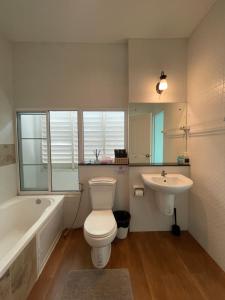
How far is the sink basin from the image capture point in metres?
1.92

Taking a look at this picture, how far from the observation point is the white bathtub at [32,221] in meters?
1.81

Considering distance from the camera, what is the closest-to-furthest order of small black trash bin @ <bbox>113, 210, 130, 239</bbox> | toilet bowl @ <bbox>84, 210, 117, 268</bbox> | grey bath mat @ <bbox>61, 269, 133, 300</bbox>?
grey bath mat @ <bbox>61, 269, 133, 300</bbox> → toilet bowl @ <bbox>84, 210, 117, 268</bbox> → small black trash bin @ <bbox>113, 210, 130, 239</bbox>

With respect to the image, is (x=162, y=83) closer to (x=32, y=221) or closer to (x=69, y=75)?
(x=69, y=75)

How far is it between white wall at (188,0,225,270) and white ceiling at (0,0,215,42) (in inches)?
11.0

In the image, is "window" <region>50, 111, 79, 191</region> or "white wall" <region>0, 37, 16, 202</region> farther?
"window" <region>50, 111, 79, 191</region>

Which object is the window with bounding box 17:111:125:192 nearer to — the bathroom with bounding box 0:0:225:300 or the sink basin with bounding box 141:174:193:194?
the bathroom with bounding box 0:0:225:300

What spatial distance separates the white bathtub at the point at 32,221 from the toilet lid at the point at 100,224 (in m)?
0.46

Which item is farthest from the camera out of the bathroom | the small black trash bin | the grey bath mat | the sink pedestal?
the small black trash bin

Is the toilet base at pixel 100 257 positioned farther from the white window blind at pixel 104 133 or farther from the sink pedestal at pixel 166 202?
the white window blind at pixel 104 133

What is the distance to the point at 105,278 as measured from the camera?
169 centimetres

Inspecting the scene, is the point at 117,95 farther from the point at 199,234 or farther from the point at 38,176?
the point at 199,234

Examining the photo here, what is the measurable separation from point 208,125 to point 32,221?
8.49 feet

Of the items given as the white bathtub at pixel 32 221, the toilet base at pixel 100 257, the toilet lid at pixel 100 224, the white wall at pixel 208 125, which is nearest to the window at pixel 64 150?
the white bathtub at pixel 32 221

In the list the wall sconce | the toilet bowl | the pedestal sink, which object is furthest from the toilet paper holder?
the wall sconce
